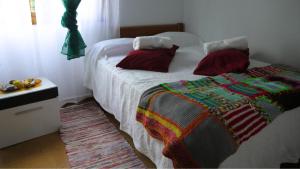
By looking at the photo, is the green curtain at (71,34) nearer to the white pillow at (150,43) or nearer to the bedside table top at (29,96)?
the bedside table top at (29,96)

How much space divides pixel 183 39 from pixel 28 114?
2.02 m

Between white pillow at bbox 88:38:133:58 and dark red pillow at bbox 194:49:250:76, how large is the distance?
93 cm

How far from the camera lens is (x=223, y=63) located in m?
2.23

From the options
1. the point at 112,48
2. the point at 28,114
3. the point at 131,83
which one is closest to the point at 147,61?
the point at 131,83

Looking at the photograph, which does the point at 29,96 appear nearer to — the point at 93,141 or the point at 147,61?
the point at 93,141

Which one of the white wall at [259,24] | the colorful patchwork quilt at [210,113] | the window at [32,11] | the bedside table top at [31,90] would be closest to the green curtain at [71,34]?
the window at [32,11]

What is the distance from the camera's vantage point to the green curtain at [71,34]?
2549mm

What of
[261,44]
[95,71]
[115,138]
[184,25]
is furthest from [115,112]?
[184,25]

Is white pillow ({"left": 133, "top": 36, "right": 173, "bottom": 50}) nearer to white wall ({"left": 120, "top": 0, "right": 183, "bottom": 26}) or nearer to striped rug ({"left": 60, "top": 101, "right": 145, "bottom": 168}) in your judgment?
white wall ({"left": 120, "top": 0, "right": 183, "bottom": 26})

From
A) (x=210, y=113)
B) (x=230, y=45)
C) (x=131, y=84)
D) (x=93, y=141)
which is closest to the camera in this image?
(x=210, y=113)

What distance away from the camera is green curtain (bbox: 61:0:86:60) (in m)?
2.55

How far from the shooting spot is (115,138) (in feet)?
7.62

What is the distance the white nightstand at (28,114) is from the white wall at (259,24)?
6.87 ft

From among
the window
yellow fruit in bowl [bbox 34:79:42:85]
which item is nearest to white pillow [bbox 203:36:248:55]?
yellow fruit in bowl [bbox 34:79:42:85]
